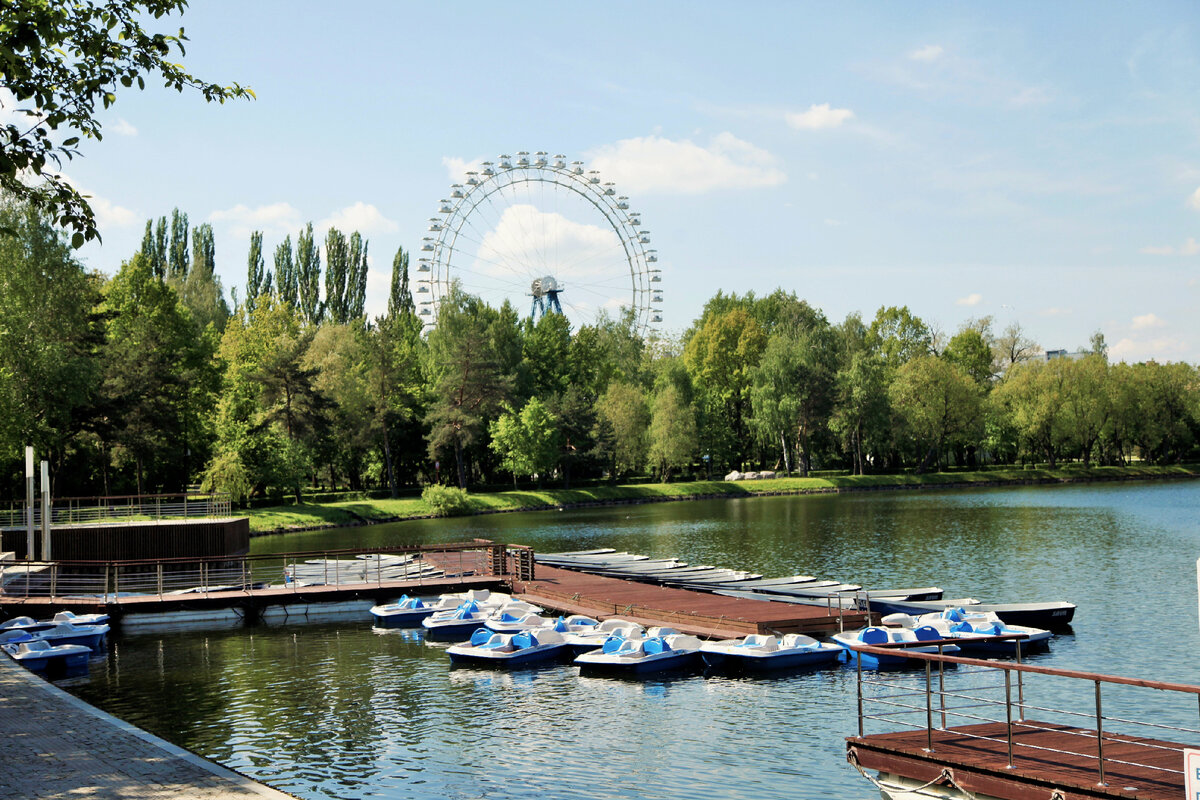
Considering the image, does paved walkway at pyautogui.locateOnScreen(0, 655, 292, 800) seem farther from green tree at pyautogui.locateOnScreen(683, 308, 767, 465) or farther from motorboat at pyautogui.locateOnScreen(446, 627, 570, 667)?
green tree at pyautogui.locateOnScreen(683, 308, 767, 465)

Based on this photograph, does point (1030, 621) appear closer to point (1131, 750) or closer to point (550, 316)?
point (1131, 750)

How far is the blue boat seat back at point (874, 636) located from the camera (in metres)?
20.6

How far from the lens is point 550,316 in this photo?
94562mm

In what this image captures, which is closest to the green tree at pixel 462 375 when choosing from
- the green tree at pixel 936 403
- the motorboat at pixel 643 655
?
the green tree at pixel 936 403

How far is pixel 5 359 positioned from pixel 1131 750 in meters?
49.7

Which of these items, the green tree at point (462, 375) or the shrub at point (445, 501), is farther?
the green tree at point (462, 375)

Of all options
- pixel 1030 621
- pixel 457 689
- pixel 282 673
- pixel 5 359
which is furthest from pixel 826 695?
pixel 5 359

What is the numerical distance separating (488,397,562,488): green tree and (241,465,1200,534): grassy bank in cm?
226

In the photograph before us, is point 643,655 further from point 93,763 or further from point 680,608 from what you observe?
point 93,763

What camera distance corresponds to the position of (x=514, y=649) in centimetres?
2198

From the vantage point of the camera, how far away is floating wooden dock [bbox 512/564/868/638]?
22812mm

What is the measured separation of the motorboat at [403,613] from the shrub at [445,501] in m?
43.3

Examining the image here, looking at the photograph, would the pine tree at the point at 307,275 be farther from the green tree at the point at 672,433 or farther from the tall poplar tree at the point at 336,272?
the green tree at the point at 672,433

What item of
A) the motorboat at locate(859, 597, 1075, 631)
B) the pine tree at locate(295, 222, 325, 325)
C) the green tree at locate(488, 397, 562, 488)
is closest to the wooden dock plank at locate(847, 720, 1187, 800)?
the motorboat at locate(859, 597, 1075, 631)
